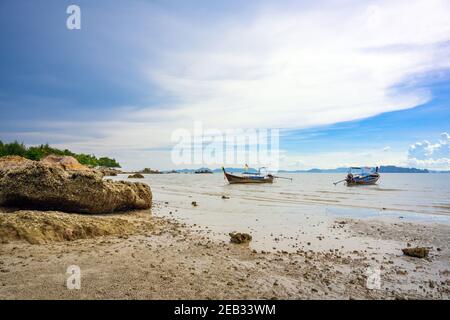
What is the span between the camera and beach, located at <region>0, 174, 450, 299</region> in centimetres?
539

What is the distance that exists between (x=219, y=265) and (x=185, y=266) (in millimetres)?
843

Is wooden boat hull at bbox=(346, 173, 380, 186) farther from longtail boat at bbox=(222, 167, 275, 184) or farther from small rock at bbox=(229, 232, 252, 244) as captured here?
small rock at bbox=(229, 232, 252, 244)

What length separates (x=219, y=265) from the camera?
7.05m

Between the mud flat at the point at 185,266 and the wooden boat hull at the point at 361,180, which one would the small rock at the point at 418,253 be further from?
the wooden boat hull at the point at 361,180

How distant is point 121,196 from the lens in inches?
555

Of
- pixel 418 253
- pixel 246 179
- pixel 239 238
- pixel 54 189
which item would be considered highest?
pixel 54 189

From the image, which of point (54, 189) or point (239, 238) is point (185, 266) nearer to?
point (239, 238)

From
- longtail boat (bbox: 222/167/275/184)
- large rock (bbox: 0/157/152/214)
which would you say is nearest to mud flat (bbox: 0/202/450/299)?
large rock (bbox: 0/157/152/214)

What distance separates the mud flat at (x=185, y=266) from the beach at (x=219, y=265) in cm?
2

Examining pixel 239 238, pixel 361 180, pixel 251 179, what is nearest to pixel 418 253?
pixel 239 238
